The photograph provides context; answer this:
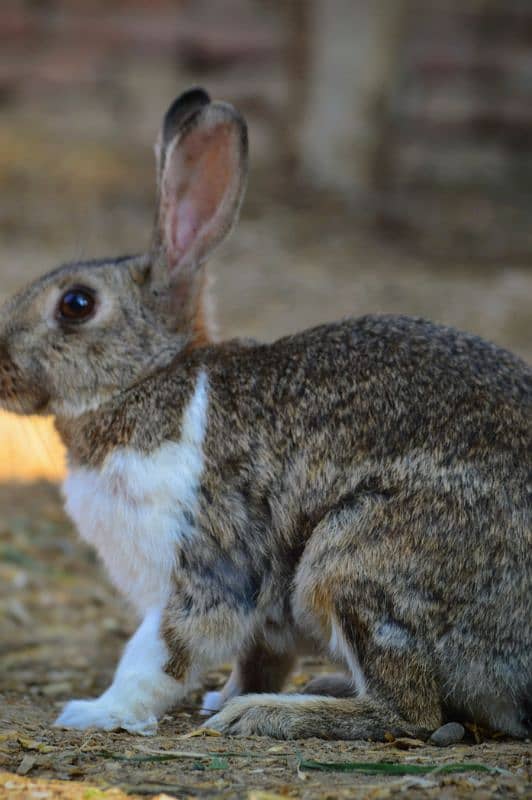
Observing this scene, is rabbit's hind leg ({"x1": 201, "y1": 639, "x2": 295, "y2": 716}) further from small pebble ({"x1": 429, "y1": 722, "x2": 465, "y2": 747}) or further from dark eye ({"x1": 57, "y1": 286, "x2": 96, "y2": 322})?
dark eye ({"x1": 57, "y1": 286, "x2": 96, "y2": 322})

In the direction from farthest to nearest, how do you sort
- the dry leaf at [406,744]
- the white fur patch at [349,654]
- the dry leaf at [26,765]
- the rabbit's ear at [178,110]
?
the rabbit's ear at [178,110], the white fur patch at [349,654], the dry leaf at [406,744], the dry leaf at [26,765]

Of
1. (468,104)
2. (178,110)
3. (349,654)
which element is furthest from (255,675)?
(468,104)

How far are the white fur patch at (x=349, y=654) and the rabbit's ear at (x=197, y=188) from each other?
4.56 ft

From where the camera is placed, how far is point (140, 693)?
4266 millimetres

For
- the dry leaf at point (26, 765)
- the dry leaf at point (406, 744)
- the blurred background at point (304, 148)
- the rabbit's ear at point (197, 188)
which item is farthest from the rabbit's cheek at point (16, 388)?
the blurred background at point (304, 148)

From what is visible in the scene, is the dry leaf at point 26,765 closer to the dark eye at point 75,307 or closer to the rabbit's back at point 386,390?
the rabbit's back at point 386,390

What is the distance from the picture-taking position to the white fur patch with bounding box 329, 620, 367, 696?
13.4 feet

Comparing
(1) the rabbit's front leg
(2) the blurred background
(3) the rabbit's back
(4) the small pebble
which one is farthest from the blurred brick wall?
(4) the small pebble

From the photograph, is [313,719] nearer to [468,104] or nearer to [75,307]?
[75,307]

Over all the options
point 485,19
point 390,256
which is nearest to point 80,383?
point 390,256

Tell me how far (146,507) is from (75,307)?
81 centimetres

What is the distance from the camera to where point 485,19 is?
1548cm

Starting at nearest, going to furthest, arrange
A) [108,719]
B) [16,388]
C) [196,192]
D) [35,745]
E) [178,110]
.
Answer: [35,745] → [108,719] → [16,388] → [196,192] → [178,110]

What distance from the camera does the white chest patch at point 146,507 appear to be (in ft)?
14.1
